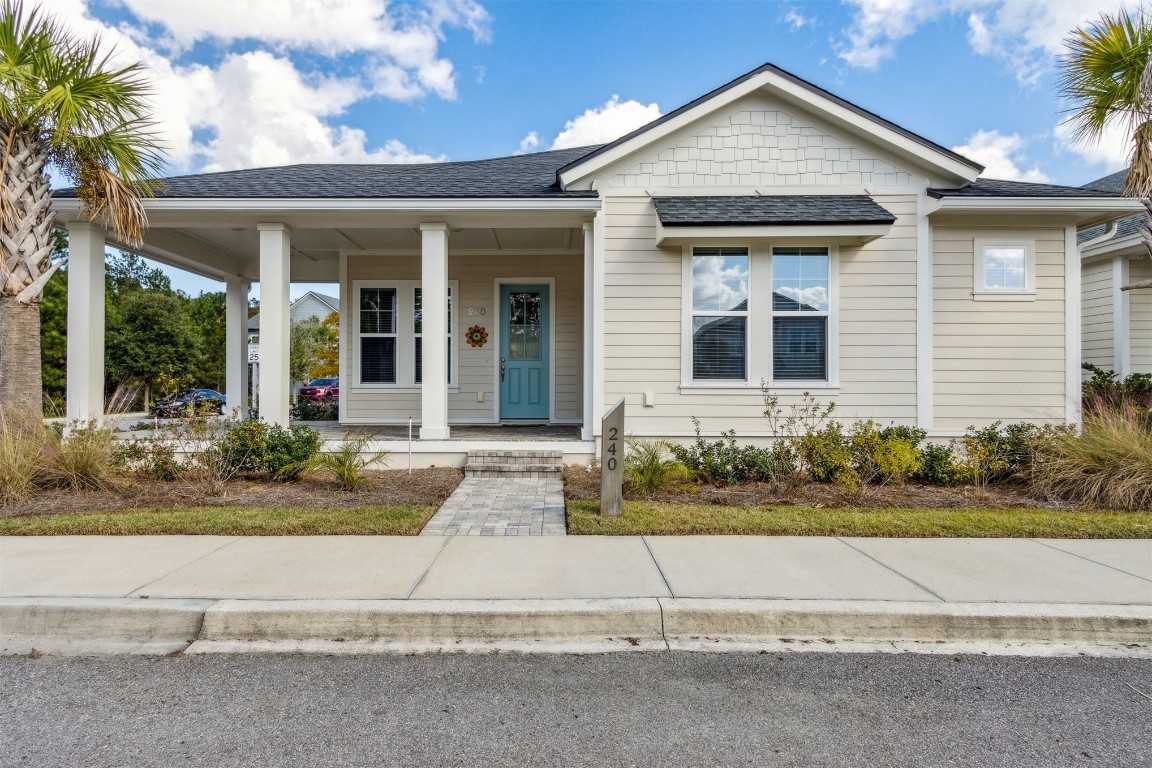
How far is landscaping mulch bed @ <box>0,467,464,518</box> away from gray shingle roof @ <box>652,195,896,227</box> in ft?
15.3

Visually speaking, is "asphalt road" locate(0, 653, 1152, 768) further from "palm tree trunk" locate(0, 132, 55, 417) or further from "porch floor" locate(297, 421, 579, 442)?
"palm tree trunk" locate(0, 132, 55, 417)

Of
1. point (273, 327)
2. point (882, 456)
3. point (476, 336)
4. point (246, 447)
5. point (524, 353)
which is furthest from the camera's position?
point (524, 353)

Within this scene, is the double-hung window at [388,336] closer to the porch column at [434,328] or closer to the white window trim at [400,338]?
the white window trim at [400,338]

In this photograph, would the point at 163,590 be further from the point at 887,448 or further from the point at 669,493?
the point at 887,448

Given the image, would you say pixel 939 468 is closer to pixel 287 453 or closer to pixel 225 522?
pixel 225 522

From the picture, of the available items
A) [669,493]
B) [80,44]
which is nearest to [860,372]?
[669,493]

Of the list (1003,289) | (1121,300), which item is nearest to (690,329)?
(1003,289)

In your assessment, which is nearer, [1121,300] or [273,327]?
[273,327]

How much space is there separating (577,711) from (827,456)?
4.88m

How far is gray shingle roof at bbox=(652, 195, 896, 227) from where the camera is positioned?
7.64 meters

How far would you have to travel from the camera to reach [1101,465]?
6191 mm

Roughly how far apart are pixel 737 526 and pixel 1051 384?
6298mm

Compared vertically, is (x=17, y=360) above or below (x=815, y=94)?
below

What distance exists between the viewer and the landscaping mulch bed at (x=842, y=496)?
614 centimetres
